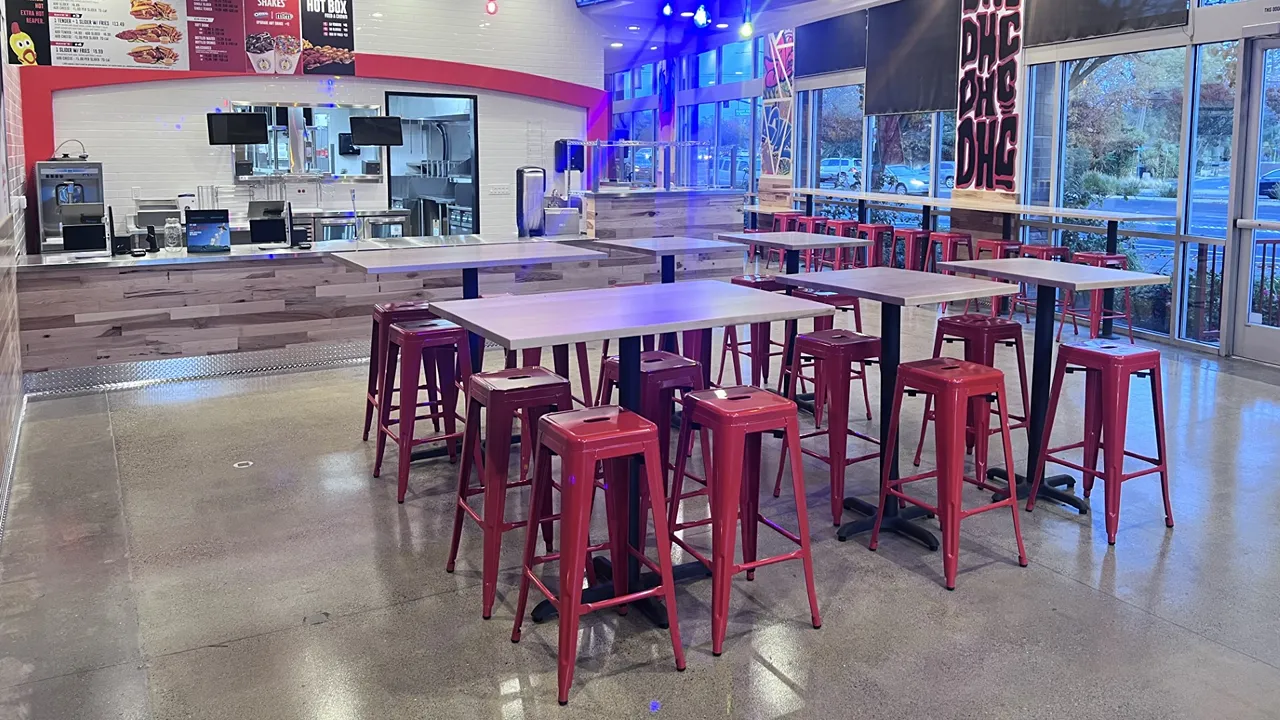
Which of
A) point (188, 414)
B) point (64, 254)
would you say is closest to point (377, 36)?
point (64, 254)

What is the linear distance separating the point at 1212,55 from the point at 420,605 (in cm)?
676

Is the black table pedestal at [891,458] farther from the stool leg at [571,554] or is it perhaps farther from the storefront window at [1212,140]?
the storefront window at [1212,140]

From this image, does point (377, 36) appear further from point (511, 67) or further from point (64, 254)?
point (64, 254)

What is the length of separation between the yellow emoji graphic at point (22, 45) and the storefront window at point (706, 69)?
853 centimetres

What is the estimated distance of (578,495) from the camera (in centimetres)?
258

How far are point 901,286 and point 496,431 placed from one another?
1.59m

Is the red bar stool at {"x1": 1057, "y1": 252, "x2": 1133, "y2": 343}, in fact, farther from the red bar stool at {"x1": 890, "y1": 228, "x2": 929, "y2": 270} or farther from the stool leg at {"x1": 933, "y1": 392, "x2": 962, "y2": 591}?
the stool leg at {"x1": 933, "y1": 392, "x2": 962, "y2": 591}

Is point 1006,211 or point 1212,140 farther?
point 1006,211

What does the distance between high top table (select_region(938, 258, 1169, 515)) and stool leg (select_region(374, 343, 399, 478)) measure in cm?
244

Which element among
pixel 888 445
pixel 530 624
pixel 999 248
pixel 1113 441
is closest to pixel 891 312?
pixel 888 445

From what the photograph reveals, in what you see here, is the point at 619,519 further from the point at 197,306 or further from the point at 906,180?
the point at 906,180

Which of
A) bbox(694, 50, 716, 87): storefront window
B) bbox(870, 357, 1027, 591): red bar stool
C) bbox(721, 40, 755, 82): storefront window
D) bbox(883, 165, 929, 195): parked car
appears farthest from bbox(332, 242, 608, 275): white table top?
bbox(694, 50, 716, 87): storefront window

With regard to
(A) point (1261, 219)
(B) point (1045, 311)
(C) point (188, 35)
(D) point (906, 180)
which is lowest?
(B) point (1045, 311)

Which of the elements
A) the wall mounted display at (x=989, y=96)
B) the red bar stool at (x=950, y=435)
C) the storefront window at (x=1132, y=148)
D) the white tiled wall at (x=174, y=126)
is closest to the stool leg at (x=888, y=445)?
the red bar stool at (x=950, y=435)
